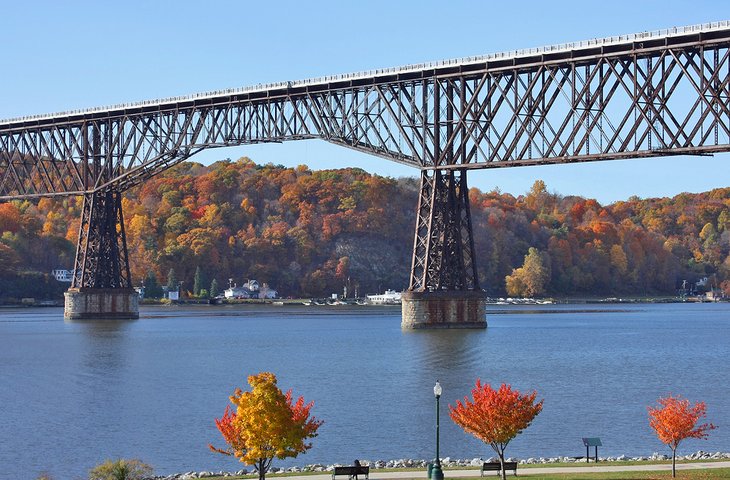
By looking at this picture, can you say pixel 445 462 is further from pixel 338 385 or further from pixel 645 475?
pixel 338 385

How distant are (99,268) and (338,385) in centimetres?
6751

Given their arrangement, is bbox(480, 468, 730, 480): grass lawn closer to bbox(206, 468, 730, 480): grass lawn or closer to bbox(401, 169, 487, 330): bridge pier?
bbox(206, 468, 730, 480): grass lawn

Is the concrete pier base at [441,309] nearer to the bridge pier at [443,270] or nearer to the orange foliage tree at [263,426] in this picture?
the bridge pier at [443,270]

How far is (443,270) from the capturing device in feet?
351

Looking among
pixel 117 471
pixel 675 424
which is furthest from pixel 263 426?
pixel 675 424

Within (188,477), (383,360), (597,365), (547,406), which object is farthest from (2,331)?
(188,477)

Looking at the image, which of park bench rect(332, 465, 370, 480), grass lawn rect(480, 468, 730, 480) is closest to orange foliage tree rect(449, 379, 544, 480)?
grass lawn rect(480, 468, 730, 480)

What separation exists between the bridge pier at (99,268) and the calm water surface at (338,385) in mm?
7574

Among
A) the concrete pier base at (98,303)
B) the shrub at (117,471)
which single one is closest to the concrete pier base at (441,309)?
the concrete pier base at (98,303)

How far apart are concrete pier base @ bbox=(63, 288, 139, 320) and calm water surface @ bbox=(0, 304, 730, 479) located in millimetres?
7113

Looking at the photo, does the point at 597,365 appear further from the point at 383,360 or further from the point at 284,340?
the point at 284,340

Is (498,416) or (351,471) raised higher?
(498,416)

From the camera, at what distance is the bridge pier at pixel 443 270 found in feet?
348

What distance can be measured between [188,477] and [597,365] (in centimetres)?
4409
